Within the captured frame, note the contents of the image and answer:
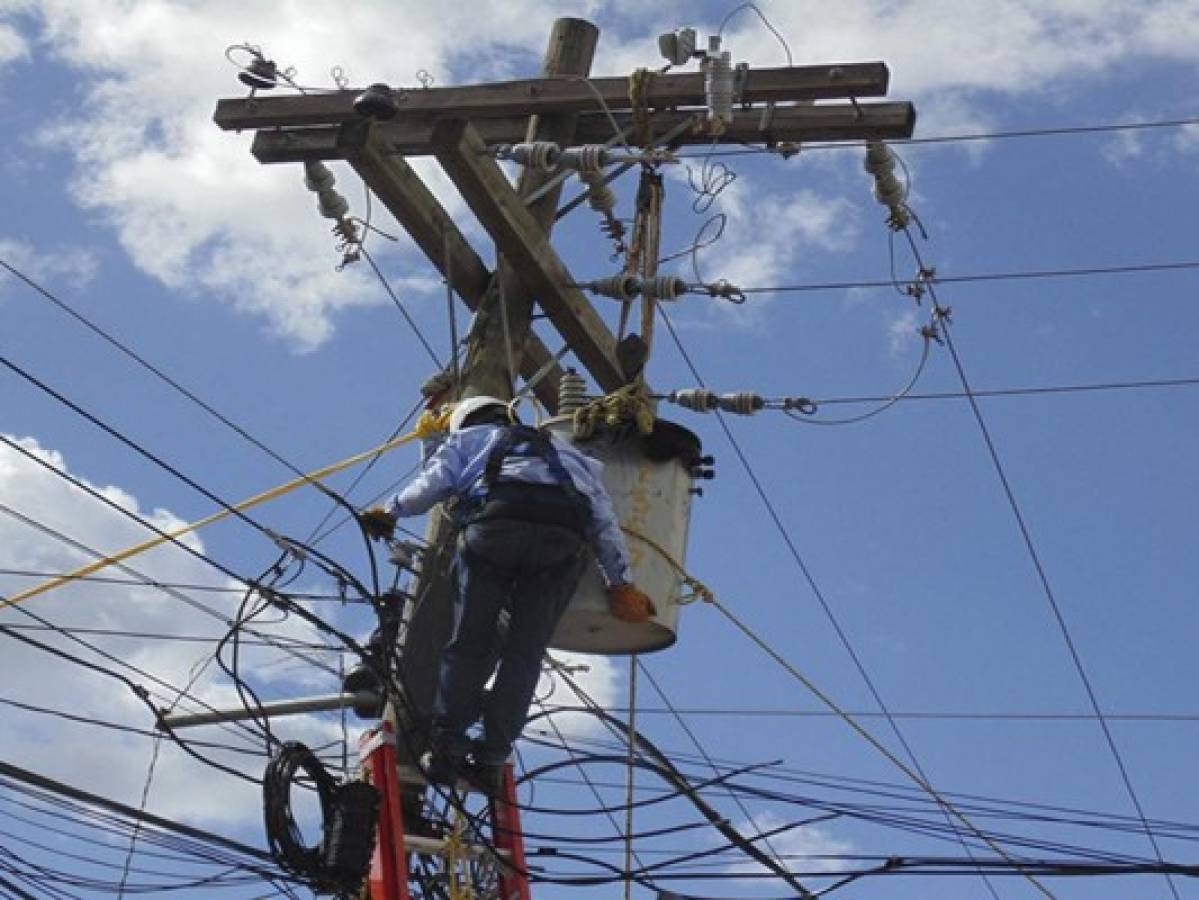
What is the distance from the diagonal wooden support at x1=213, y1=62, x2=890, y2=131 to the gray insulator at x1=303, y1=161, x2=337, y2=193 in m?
0.58

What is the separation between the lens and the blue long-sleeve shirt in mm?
9516

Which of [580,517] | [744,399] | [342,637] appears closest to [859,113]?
[744,399]

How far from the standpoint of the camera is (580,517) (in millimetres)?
9531

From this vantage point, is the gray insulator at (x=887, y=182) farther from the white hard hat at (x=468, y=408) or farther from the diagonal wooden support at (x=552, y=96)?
the white hard hat at (x=468, y=408)

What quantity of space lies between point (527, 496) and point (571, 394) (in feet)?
4.05

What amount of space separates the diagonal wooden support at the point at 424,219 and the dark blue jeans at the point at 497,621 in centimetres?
177

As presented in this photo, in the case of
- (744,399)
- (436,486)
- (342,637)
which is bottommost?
(342,637)

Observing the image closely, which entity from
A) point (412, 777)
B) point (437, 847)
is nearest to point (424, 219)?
point (412, 777)

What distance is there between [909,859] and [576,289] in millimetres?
3302

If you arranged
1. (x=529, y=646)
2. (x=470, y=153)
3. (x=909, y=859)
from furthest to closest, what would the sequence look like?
(x=470, y=153) → (x=529, y=646) → (x=909, y=859)

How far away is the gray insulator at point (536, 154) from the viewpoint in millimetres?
10703

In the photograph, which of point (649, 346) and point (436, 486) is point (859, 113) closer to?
point (649, 346)

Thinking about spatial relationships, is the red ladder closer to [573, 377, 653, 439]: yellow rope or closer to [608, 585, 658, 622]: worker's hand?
[608, 585, 658, 622]: worker's hand

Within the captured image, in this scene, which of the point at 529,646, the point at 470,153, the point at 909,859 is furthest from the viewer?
the point at 470,153
